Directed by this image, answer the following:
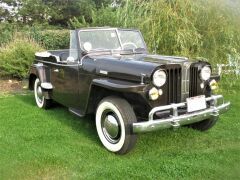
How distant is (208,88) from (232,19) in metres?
3.58

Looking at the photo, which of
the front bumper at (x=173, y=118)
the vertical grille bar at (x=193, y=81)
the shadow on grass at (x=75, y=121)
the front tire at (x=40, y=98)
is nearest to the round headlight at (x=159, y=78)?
the front bumper at (x=173, y=118)

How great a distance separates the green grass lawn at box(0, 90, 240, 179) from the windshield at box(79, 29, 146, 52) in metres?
1.36

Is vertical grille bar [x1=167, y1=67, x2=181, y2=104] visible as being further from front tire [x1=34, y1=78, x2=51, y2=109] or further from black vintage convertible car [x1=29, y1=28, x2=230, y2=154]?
front tire [x1=34, y1=78, x2=51, y2=109]

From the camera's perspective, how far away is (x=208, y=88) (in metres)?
5.02

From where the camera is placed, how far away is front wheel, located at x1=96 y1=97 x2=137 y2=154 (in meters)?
4.24

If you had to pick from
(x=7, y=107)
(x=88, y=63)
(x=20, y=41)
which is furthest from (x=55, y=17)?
(x=88, y=63)

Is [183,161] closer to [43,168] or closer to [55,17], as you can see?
[43,168]

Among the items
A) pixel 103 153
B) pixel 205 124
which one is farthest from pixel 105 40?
pixel 205 124

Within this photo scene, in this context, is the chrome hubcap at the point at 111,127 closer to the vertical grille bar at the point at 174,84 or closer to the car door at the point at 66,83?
the vertical grille bar at the point at 174,84

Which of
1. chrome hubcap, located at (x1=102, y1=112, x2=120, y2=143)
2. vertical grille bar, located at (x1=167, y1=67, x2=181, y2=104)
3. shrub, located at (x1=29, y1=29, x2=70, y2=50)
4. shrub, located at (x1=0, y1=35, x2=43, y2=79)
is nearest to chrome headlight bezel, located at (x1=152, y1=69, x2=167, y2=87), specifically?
vertical grille bar, located at (x1=167, y1=67, x2=181, y2=104)

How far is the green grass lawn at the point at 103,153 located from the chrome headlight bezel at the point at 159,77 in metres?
0.96

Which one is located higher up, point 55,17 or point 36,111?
point 55,17

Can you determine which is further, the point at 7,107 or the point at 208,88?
the point at 7,107

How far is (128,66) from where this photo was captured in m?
4.50
